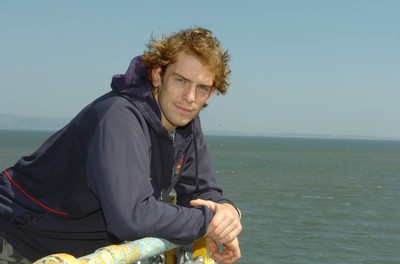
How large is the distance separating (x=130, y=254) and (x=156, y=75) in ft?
Answer: 3.53

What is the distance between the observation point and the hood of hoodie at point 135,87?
8.14 ft

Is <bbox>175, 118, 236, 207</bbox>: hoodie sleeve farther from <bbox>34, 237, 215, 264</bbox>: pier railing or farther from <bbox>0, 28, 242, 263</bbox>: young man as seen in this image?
<bbox>34, 237, 215, 264</bbox>: pier railing

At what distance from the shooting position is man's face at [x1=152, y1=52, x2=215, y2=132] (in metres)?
2.63

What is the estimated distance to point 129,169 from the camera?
216 centimetres

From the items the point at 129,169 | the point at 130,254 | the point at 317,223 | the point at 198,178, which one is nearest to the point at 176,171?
the point at 198,178

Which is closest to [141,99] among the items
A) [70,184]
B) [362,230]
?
[70,184]

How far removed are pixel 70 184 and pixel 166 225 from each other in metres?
0.47

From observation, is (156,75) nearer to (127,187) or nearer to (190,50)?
(190,50)

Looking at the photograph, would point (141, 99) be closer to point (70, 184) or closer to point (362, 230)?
point (70, 184)

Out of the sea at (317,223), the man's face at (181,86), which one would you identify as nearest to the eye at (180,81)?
the man's face at (181,86)

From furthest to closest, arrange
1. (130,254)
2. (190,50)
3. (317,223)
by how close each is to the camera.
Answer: (317,223)
(190,50)
(130,254)

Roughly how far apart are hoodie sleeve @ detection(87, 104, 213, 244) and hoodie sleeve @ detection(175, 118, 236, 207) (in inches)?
26.1

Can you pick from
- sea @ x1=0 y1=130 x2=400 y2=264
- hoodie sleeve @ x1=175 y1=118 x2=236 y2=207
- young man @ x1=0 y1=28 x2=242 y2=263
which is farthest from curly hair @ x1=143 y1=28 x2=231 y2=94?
sea @ x1=0 y1=130 x2=400 y2=264

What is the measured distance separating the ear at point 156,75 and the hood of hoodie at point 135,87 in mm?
56
